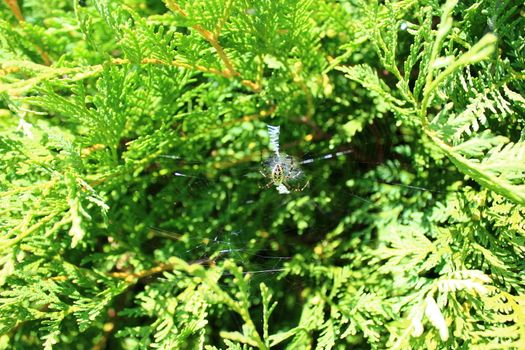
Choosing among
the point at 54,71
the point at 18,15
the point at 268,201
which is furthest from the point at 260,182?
the point at 18,15

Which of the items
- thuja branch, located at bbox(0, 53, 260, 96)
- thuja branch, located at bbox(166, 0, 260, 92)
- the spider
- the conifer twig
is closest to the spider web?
the spider

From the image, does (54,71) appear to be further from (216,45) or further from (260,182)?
(260,182)

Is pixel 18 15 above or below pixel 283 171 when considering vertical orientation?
above

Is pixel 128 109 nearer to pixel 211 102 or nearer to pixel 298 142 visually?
pixel 211 102

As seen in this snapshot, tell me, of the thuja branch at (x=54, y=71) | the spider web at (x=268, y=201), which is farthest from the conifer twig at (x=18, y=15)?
the spider web at (x=268, y=201)

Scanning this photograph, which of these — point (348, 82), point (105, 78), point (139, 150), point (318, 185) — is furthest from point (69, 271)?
point (348, 82)

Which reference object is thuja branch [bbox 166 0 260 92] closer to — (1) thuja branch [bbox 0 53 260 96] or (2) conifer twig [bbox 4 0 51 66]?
(1) thuja branch [bbox 0 53 260 96]
